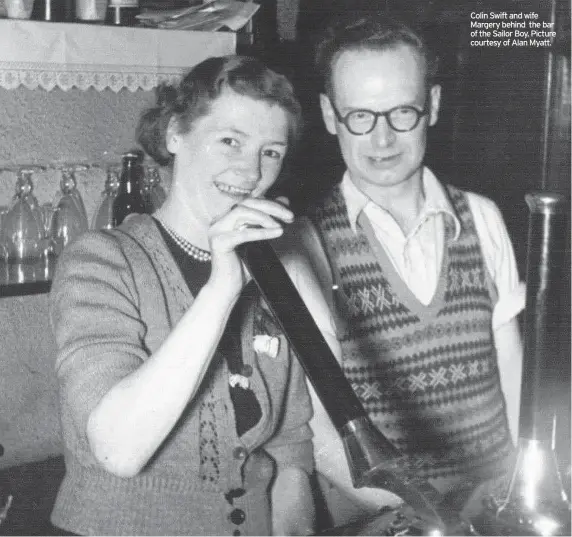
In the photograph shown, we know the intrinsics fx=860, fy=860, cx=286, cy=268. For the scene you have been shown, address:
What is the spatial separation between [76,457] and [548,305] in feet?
2.45

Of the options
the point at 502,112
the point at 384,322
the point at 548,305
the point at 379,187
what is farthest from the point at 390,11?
the point at 548,305

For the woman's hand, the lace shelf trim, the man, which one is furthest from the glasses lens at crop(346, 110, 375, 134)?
the woman's hand

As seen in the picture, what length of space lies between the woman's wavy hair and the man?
0.69 feet

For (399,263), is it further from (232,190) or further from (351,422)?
(351,422)

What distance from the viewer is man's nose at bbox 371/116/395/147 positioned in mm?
1418

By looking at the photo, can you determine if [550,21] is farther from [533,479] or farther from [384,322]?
[533,479]

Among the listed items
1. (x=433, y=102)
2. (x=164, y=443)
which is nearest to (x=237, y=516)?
(x=164, y=443)

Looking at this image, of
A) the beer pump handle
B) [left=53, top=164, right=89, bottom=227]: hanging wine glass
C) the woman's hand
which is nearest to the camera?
the beer pump handle

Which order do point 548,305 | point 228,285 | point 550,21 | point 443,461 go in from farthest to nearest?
point 550,21, point 443,461, point 228,285, point 548,305

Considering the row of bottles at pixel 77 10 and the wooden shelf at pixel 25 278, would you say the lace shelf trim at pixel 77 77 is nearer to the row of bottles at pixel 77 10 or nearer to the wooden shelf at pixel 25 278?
the row of bottles at pixel 77 10

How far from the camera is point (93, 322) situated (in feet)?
3.39

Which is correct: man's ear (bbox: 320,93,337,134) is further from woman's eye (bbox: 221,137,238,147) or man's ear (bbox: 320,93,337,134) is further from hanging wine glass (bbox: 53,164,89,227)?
hanging wine glass (bbox: 53,164,89,227)

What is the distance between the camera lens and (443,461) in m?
1.43

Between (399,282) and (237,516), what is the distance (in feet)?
1.67
